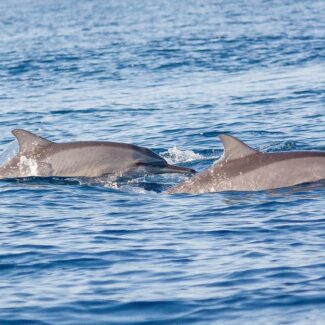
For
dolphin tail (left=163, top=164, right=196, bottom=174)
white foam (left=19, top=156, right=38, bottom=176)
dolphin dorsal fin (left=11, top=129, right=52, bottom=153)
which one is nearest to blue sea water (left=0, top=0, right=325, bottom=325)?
dolphin tail (left=163, top=164, right=196, bottom=174)

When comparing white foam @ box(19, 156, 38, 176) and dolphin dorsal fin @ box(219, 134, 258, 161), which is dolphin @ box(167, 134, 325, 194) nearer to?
dolphin dorsal fin @ box(219, 134, 258, 161)

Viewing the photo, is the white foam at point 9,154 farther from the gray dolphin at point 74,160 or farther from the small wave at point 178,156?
the small wave at point 178,156

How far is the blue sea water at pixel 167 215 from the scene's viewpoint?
1138 cm

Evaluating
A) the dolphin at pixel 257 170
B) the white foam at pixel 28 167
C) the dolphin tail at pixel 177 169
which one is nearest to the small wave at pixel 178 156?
the dolphin tail at pixel 177 169

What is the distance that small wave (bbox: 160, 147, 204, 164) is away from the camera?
20859 mm

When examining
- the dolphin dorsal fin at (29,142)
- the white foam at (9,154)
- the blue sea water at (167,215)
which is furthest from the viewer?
the white foam at (9,154)

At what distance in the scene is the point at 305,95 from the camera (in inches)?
1149

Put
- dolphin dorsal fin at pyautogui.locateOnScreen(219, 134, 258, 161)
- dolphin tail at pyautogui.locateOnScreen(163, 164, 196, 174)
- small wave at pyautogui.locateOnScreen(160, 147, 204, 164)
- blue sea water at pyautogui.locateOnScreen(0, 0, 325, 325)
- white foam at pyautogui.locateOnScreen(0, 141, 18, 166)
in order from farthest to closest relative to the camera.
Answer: small wave at pyautogui.locateOnScreen(160, 147, 204, 164) < white foam at pyautogui.locateOnScreen(0, 141, 18, 166) < dolphin tail at pyautogui.locateOnScreen(163, 164, 196, 174) < dolphin dorsal fin at pyautogui.locateOnScreen(219, 134, 258, 161) < blue sea water at pyautogui.locateOnScreen(0, 0, 325, 325)

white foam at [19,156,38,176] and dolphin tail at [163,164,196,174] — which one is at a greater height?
white foam at [19,156,38,176]

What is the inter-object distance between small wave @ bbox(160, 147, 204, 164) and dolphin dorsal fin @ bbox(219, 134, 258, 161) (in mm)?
3839

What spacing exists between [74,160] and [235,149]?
366 cm

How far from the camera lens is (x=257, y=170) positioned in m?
16.8

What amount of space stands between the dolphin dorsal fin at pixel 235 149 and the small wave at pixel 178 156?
3.84 metres

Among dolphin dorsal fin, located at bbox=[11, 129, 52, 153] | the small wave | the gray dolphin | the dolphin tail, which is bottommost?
the small wave
